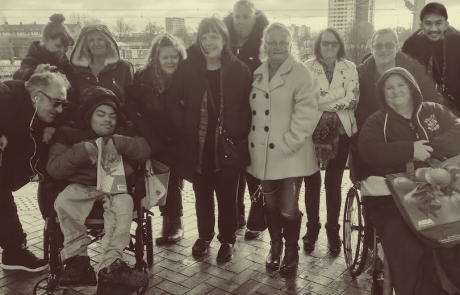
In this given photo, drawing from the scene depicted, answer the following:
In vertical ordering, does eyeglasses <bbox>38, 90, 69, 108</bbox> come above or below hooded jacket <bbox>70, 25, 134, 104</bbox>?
below

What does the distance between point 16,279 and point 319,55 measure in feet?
10.5


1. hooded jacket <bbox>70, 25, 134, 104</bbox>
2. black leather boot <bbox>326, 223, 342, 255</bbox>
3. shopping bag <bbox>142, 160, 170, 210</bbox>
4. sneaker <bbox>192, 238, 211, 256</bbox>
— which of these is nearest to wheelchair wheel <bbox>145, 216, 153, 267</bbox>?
shopping bag <bbox>142, 160, 170, 210</bbox>

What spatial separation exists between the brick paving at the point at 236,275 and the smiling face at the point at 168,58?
1695 millimetres

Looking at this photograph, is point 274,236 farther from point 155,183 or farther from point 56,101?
point 56,101

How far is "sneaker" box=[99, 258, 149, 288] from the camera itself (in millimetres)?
3285

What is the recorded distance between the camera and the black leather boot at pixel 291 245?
3934 mm

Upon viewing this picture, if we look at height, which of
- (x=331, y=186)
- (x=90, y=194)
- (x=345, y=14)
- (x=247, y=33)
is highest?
(x=345, y=14)

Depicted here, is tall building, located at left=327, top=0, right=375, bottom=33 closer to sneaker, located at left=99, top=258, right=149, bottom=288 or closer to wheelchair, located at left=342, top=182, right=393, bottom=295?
wheelchair, located at left=342, top=182, right=393, bottom=295

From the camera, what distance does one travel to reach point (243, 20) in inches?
185

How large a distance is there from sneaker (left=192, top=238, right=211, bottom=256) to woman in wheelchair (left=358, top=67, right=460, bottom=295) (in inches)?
64.5

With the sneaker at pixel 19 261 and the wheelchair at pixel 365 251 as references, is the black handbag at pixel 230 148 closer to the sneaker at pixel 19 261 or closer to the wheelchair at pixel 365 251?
the wheelchair at pixel 365 251

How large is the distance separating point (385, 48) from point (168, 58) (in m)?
1.83

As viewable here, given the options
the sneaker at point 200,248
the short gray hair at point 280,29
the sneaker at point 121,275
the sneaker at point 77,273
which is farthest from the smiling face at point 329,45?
the sneaker at point 77,273

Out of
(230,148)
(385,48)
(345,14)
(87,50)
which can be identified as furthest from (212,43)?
(345,14)
